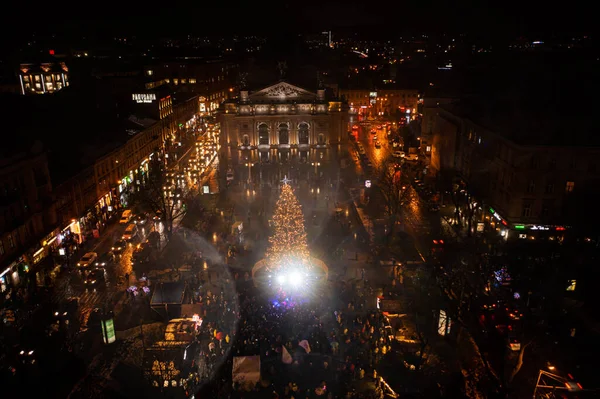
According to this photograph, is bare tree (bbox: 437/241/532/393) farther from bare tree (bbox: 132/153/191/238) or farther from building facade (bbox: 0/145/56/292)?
building facade (bbox: 0/145/56/292)

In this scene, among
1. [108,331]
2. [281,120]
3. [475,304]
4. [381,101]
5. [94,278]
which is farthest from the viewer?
[381,101]

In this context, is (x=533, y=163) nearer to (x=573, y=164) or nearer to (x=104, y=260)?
(x=573, y=164)

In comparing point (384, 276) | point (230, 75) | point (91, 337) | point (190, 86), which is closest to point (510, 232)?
point (384, 276)

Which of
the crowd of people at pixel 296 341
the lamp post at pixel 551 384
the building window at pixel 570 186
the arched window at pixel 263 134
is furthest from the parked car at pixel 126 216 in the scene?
the arched window at pixel 263 134

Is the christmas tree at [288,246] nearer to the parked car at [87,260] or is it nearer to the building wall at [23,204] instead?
the parked car at [87,260]

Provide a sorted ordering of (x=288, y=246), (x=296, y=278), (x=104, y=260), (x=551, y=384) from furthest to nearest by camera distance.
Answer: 1. (x=104, y=260)
2. (x=288, y=246)
3. (x=296, y=278)
4. (x=551, y=384)

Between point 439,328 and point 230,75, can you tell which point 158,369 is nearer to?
point 439,328

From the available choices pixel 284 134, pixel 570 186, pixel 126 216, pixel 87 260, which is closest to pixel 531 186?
pixel 570 186
